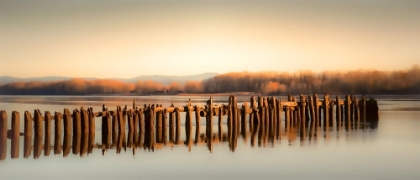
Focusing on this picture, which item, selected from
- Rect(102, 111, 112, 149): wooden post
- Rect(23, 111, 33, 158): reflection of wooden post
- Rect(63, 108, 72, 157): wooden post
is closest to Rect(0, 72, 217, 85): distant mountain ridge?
Rect(102, 111, 112, 149): wooden post

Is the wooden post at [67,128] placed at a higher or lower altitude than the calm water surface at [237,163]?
higher

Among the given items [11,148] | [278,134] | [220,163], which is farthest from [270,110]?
[11,148]

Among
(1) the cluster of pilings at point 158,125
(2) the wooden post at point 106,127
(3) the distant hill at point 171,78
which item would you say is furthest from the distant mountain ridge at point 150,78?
(2) the wooden post at point 106,127

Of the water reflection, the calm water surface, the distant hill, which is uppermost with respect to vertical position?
the distant hill

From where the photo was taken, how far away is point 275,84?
20.5 metres

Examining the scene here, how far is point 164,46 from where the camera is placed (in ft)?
56.0

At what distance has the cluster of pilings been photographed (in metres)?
11.4

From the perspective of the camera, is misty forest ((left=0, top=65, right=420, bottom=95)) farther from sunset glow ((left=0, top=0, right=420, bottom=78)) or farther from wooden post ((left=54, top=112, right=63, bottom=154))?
wooden post ((left=54, top=112, right=63, bottom=154))

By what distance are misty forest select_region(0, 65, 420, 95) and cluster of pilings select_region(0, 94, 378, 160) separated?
1.48 meters

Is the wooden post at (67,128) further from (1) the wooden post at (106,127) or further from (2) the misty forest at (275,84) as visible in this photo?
(2) the misty forest at (275,84)

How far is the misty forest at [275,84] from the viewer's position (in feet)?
62.8

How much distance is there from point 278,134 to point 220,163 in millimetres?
3793

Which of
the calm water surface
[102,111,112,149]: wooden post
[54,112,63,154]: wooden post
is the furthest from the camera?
[102,111,112,149]: wooden post

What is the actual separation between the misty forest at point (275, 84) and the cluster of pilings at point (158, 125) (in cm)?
148
